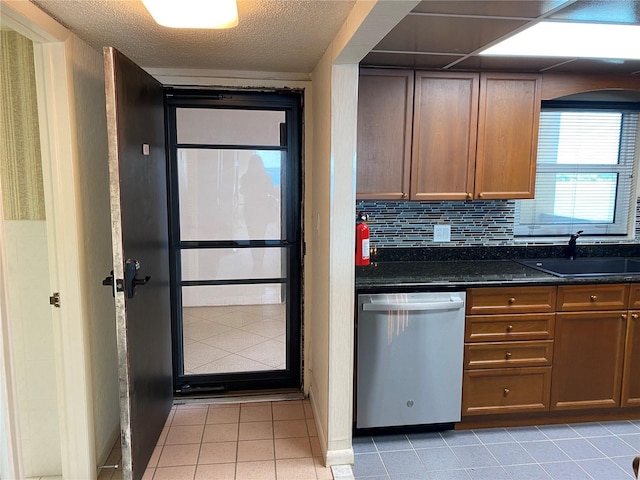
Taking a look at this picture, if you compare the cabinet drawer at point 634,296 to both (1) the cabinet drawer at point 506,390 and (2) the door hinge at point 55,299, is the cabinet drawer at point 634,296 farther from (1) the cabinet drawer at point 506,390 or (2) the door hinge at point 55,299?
(2) the door hinge at point 55,299

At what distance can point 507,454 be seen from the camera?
2.38 meters

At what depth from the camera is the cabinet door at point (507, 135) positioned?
2.68 m

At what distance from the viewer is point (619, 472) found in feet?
7.28

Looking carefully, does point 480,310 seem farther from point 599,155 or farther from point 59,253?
→ point 59,253

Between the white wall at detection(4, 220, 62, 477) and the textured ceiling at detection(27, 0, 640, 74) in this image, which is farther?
the white wall at detection(4, 220, 62, 477)

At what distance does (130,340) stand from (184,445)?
83 cm

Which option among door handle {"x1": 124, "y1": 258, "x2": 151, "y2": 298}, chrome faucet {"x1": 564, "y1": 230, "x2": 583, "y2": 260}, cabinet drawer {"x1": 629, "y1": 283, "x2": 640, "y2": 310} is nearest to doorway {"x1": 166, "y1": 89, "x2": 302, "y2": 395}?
door handle {"x1": 124, "y1": 258, "x2": 151, "y2": 298}

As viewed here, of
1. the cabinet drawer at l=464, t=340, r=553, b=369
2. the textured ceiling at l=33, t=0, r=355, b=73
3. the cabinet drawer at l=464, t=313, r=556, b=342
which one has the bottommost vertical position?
the cabinet drawer at l=464, t=340, r=553, b=369

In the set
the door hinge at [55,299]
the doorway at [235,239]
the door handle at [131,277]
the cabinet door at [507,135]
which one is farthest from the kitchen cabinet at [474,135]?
the door hinge at [55,299]

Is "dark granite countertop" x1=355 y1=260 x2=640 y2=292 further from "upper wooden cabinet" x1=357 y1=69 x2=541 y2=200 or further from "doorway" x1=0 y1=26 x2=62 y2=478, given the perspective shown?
"doorway" x1=0 y1=26 x2=62 y2=478

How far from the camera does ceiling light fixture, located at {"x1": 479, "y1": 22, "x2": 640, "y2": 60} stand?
6.48 ft

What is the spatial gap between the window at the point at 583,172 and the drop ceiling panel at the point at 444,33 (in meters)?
1.26

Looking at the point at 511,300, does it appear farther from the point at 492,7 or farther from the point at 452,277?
the point at 492,7

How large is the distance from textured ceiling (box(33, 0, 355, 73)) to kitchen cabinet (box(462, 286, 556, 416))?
1.58m
